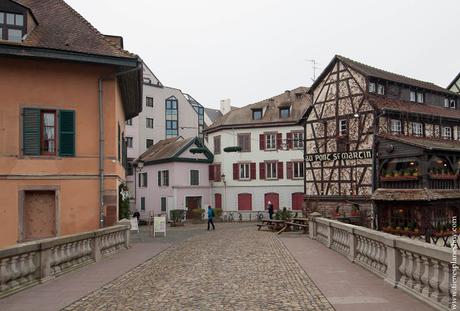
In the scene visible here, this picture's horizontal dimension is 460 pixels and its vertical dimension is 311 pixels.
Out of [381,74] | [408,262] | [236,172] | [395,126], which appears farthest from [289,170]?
[408,262]

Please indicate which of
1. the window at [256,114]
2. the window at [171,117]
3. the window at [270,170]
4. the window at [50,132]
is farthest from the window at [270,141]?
the window at [50,132]

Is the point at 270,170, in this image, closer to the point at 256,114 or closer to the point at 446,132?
the point at 256,114

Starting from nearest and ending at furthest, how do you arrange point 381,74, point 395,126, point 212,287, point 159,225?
point 212,287
point 159,225
point 395,126
point 381,74

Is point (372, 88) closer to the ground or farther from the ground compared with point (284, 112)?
closer to the ground

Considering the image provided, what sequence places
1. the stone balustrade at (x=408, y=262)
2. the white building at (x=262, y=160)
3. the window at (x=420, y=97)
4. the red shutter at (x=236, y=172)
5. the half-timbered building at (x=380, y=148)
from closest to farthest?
the stone balustrade at (x=408, y=262) < the half-timbered building at (x=380, y=148) < the window at (x=420, y=97) < the white building at (x=262, y=160) < the red shutter at (x=236, y=172)

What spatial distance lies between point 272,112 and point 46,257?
120 ft

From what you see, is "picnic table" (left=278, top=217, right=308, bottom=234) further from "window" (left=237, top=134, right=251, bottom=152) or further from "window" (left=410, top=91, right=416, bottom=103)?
"window" (left=237, top=134, right=251, bottom=152)

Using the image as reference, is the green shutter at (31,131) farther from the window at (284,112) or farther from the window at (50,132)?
the window at (284,112)

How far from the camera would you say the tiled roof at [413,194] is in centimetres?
2478

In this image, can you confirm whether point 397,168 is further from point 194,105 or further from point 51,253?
point 194,105

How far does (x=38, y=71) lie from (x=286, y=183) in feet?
101

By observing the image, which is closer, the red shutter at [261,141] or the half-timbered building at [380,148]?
the half-timbered building at [380,148]

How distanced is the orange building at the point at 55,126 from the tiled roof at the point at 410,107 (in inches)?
756

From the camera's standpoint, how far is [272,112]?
4453cm
